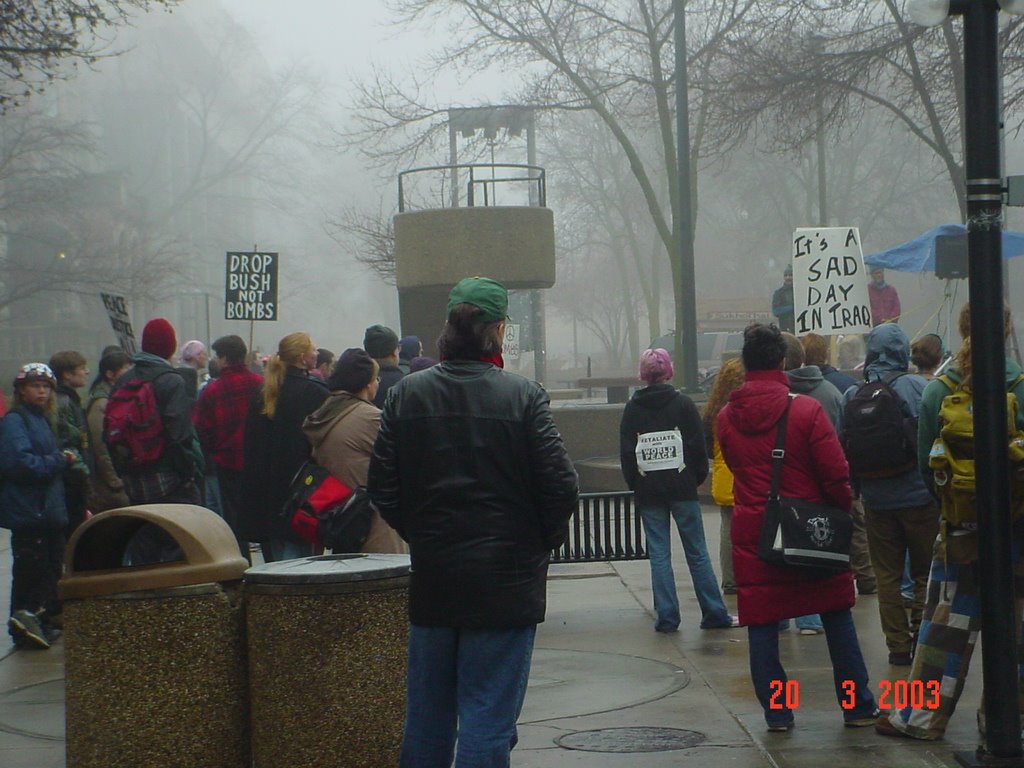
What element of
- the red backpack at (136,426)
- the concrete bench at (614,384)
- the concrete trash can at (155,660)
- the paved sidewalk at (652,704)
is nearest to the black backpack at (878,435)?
the paved sidewalk at (652,704)

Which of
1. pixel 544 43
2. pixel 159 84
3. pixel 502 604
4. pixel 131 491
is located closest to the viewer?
pixel 502 604

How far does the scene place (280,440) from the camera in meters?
8.27

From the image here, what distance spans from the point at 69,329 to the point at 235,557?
2155 inches

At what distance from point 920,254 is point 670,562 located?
8.84 meters

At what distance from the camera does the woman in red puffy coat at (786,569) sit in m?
6.24

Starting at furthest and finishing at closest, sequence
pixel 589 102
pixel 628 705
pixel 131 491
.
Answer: pixel 589 102, pixel 131 491, pixel 628 705

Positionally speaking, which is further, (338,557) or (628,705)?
(628,705)

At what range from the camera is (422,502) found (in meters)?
4.46

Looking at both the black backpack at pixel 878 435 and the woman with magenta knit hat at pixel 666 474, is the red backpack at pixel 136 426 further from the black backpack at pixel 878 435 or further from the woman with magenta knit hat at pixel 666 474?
the black backpack at pixel 878 435

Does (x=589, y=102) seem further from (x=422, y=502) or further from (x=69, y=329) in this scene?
(x=69, y=329)

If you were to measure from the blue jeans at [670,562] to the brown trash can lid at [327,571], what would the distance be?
12.1ft

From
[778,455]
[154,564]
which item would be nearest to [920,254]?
[778,455]

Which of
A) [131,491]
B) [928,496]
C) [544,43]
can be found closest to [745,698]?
[928,496]
